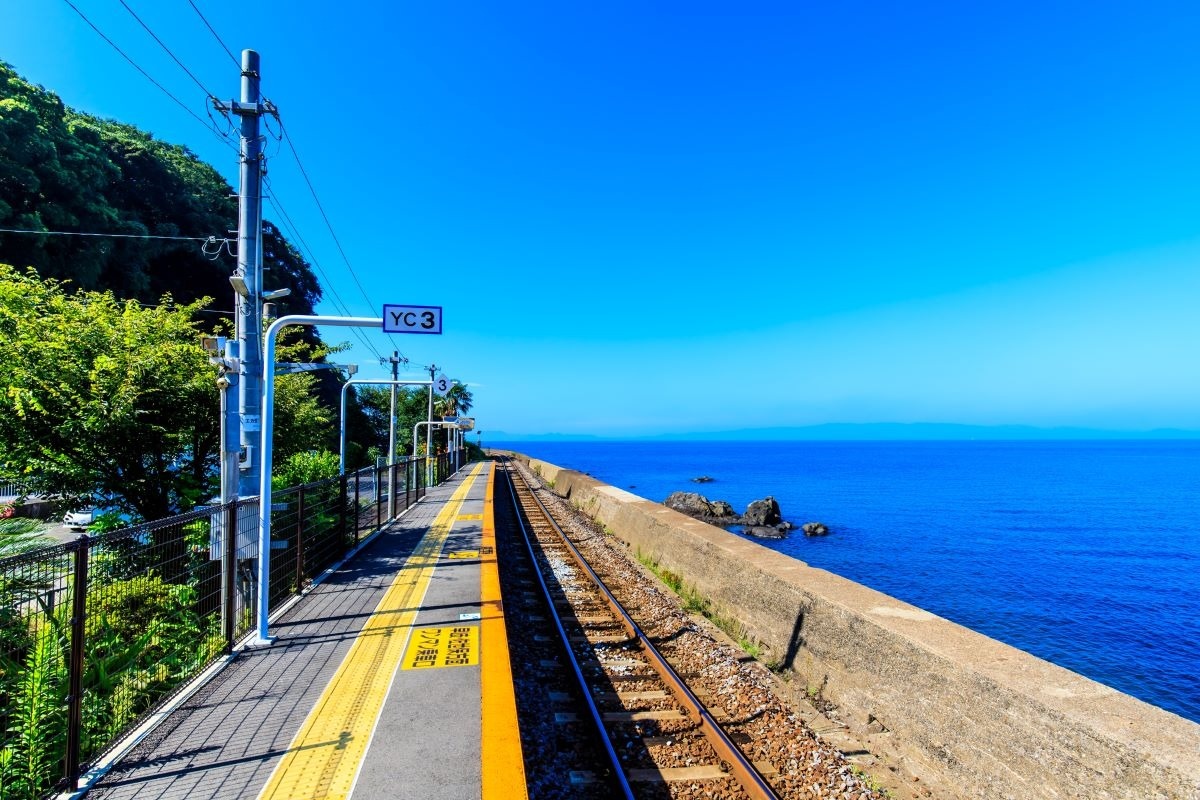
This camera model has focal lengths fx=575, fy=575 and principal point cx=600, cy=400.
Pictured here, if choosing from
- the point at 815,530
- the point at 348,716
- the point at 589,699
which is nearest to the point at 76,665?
the point at 348,716

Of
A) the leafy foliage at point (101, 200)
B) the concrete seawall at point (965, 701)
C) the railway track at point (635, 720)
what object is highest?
the leafy foliage at point (101, 200)

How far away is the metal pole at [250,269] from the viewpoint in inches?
280

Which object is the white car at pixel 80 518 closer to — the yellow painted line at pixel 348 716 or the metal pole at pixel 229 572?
the metal pole at pixel 229 572

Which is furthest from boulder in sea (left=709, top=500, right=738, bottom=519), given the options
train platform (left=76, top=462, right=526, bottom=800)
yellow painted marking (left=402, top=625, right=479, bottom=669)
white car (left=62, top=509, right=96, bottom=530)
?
yellow painted marking (left=402, top=625, right=479, bottom=669)

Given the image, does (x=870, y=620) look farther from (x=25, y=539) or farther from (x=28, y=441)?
(x=28, y=441)

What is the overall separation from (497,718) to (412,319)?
437 cm

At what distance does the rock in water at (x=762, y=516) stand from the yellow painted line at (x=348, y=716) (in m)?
28.4

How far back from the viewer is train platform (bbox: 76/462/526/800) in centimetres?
357

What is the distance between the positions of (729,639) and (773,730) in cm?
303

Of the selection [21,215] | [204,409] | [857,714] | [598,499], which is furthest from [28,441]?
[21,215]

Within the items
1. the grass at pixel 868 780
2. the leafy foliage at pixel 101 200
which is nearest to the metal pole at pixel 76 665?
the grass at pixel 868 780

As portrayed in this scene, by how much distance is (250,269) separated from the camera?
7305mm

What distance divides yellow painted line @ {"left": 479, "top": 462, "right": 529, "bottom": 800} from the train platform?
0.04 ft

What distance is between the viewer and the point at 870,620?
6289 millimetres
